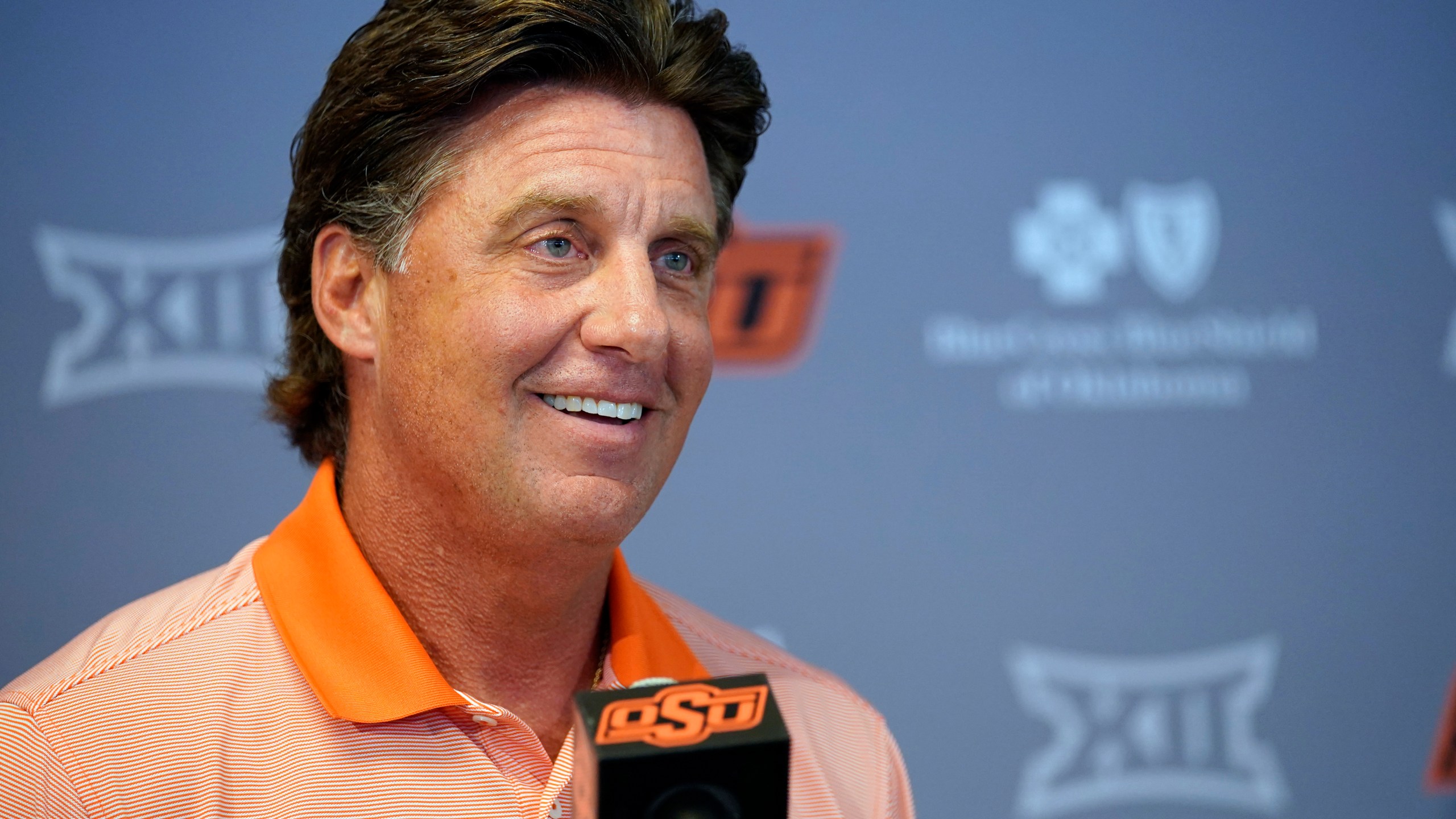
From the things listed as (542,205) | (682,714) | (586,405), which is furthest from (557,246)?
(682,714)

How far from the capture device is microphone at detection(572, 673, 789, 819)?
1.94 ft

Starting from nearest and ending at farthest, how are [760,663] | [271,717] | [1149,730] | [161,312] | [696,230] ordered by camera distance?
[271,717]
[696,230]
[760,663]
[161,312]
[1149,730]

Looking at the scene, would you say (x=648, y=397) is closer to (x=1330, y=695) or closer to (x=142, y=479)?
(x=142, y=479)

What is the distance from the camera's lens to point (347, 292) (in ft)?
3.58

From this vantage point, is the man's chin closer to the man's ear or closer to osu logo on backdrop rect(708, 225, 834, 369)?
the man's ear

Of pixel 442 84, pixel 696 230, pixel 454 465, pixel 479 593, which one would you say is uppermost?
pixel 442 84

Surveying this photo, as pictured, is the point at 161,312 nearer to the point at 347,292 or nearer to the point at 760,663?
the point at 347,292

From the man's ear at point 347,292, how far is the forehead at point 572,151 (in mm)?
146

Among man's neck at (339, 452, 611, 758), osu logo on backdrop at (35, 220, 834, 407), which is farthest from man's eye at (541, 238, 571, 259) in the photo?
osu logo on backdrop at (35, 220, 834, 407)

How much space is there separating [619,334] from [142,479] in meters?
1.11

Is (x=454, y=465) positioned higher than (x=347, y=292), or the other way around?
(x=347, y=292)

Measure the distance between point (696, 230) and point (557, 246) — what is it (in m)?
0.13

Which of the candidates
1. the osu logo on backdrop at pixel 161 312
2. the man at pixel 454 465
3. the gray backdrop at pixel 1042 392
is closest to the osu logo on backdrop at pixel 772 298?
the gray backdrop at pixel 1042 392

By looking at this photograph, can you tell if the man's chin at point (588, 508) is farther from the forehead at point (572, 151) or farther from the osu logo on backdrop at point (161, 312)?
the osu logo on backdrop at point (161, 312)
